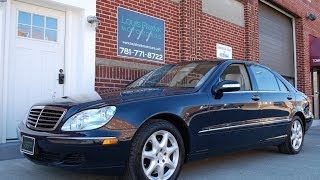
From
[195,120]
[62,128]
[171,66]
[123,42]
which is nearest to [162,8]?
[123,42]

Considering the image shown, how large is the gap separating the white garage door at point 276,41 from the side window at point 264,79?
288 inches

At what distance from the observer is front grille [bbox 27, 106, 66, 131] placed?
4.38m

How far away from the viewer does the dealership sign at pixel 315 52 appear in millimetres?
17062

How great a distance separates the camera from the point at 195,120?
5012 millimetres

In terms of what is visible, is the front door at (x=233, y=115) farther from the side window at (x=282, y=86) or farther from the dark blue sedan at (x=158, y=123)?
the side window at (x=282, y=86)

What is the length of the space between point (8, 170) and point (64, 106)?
55.7 inches

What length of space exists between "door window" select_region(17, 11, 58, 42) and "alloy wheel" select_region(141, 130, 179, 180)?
3486 mm

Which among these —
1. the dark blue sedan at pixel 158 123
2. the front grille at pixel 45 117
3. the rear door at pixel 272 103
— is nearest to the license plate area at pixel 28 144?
the dark blue sedan at pixel 158 123

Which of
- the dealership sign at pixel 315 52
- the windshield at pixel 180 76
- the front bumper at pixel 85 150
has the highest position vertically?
the dealership sign at pixel 315 52

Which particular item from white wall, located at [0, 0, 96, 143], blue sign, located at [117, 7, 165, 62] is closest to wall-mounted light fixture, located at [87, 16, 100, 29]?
white wall, located at [0, 0, 96, 143]

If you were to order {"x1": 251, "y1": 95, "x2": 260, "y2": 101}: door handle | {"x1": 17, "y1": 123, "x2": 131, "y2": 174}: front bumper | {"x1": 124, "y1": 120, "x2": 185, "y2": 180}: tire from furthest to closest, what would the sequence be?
{"x1": 251, "y1": 95, "x2": 260, "y2": 101}: door handle
{"x1": 124, "y1": 120, "x2": 185, "y2": 180}: tire
{"x1": 17, "y1": 123, "x2": 131, "y2": 174}: front bumper

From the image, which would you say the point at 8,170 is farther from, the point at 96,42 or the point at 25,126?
the point at 96,42

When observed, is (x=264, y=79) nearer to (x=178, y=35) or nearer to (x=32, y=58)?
(x=178, y=35)

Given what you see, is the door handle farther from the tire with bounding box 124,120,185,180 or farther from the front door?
the tire with bounding box 124,120,185,180
